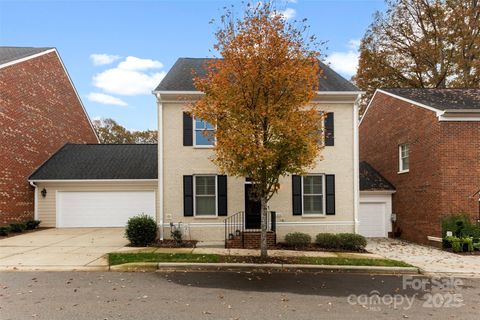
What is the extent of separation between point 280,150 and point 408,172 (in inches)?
338

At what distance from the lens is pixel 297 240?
12.2 m

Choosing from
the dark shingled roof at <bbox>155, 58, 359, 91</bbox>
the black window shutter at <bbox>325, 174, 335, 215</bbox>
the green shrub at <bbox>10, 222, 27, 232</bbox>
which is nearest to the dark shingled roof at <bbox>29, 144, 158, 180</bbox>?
the green shrub at <bbox>10, 222, 27, 232</bbox>

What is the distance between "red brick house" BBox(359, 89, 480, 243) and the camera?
1256 cm

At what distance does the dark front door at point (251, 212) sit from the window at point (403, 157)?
7.17 metres

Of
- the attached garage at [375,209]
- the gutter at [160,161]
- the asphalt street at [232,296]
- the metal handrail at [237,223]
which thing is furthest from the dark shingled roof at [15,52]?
the attached garage at [375,209]

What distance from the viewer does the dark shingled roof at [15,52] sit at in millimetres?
17688

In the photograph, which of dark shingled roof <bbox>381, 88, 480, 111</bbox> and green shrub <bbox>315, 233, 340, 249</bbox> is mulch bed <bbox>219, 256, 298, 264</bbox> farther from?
dark shingled roof <bbox>381, 88, 480, 111</bbox>

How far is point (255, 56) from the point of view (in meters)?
9.05

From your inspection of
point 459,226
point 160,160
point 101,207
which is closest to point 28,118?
point 101,207

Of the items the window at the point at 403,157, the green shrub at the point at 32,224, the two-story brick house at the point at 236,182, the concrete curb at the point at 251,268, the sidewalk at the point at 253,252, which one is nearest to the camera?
the concrete curb at the point at 251,268

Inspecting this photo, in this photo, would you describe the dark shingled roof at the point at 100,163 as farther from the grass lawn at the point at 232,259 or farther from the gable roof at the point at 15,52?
the grass lawn at the point at 232,259

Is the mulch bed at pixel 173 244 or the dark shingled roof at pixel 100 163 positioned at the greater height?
the dark shingled roof at pixel 100 163

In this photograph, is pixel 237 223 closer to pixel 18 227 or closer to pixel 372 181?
pixel 372 181

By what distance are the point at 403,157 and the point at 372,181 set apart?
1.81 meters
